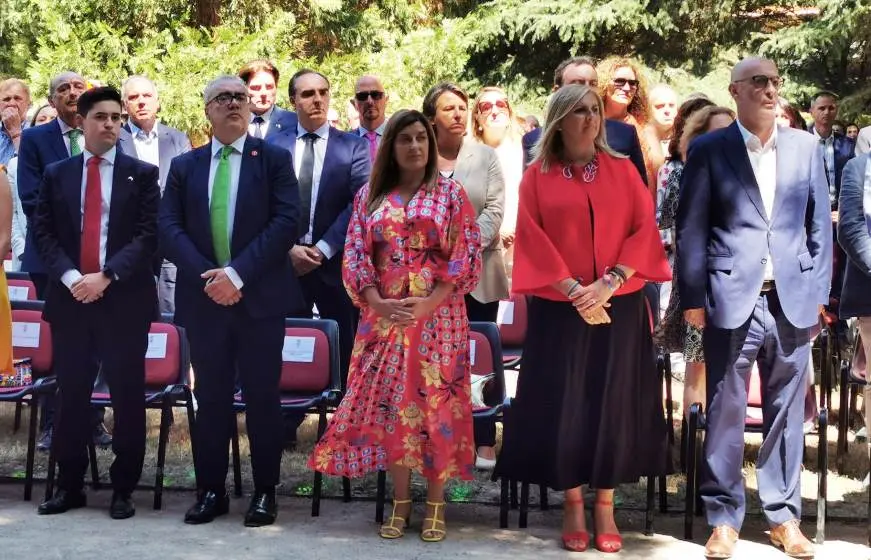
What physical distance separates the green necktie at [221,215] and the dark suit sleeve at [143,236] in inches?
13.5

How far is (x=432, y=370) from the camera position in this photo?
5832mm

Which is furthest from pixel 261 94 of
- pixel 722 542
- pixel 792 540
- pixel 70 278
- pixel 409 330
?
pixel 792 540

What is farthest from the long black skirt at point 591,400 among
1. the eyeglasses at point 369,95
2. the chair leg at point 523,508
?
the eyeglasses at point 369,95

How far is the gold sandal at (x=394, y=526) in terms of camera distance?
580cm

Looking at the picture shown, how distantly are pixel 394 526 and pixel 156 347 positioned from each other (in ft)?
5.66

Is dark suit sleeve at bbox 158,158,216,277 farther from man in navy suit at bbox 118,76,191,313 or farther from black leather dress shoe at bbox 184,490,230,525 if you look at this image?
man in navy suit at bbox 118,76,191,313

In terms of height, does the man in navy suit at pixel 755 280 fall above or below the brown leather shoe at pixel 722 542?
above

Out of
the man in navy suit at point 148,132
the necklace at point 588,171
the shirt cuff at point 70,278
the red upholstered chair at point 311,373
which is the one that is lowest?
the red upholstered chair at point 311,373

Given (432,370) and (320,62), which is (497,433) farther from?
(320,62)

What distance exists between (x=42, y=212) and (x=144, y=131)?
7.06 feet

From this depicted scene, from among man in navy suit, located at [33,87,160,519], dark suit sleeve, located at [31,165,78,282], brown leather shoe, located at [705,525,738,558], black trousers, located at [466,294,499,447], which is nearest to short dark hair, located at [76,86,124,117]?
man in navy suit, located at [33,87,160,519]

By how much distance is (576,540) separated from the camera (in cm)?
563

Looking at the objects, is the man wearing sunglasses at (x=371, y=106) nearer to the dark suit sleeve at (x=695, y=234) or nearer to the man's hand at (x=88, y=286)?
the man's hand at (x=88, y=286)

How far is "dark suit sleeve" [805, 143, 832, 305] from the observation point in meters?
5.59
